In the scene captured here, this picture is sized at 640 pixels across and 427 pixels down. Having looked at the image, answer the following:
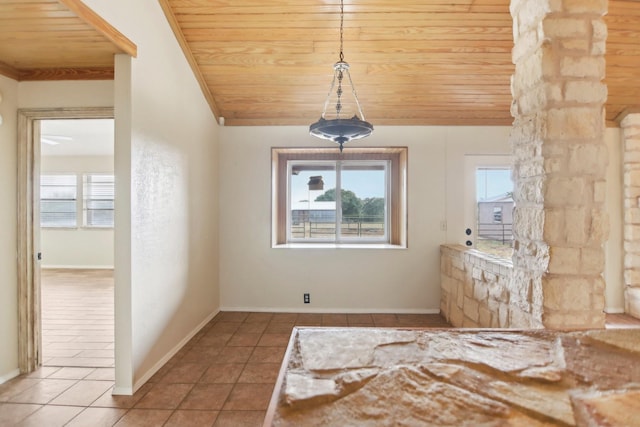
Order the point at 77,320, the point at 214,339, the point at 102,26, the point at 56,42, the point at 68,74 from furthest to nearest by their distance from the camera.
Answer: the point at 77,320 → the point at 214,339 → the point at 68,74 → the point at 56,42 → the point at 102,26

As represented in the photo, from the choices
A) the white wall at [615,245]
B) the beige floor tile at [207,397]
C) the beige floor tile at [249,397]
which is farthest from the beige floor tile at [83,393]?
the white wall at [615,245]

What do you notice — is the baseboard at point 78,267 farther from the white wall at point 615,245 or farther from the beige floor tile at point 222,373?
the white wall at point 615,245

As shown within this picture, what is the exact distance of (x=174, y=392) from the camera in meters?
2.37

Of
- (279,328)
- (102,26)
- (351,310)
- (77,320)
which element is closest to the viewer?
(102,26)

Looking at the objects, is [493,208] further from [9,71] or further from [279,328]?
[9,71]

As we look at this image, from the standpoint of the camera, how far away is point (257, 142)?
413 cm

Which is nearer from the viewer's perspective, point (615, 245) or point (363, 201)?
point (615, 245)

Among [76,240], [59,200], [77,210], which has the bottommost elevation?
[76,240]

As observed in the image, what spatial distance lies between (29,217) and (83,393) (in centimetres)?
146

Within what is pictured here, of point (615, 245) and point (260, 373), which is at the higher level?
point (615, 245)

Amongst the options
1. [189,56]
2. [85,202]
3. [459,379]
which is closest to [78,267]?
[85,202]

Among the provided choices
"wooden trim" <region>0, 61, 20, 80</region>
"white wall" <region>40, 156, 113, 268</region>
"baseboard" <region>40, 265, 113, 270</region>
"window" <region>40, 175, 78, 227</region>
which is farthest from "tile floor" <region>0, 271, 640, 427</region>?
"window" <region>40, 175, 78, 227</region>

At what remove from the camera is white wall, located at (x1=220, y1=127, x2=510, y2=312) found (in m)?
4.06

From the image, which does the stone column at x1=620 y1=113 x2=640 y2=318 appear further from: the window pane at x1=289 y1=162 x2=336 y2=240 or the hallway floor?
the hallway floor
